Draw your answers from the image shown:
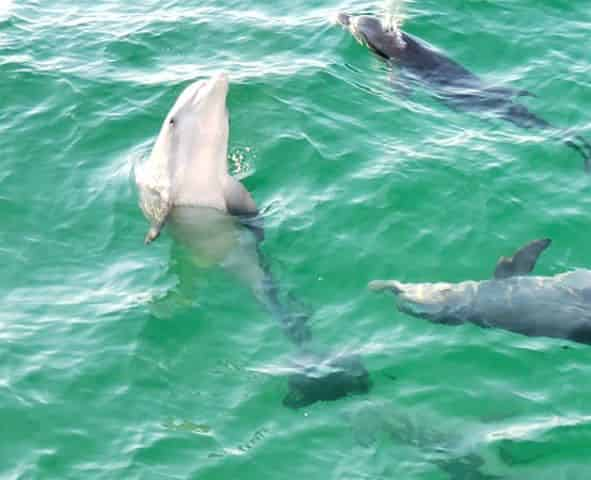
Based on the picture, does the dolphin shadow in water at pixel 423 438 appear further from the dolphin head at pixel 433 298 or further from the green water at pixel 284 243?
the dolphin head at pixel 433 298

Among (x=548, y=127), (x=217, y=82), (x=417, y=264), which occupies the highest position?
(x=217, y=82)

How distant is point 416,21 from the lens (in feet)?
58.1

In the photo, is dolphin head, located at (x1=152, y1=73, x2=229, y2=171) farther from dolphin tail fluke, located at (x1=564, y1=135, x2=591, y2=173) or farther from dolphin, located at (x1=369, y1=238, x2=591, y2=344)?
dolphin tail fluke, located at (x1=564, y1=135, x2=591, y2=173)

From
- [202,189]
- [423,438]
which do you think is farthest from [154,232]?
[423,438]

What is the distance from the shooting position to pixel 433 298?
11.9 m

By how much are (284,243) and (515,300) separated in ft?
10.1

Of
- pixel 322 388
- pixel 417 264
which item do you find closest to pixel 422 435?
pixel 322 388

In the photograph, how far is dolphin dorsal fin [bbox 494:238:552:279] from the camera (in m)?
11.8

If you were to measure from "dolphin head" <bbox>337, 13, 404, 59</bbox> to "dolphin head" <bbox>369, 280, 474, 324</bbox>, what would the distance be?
225 inches

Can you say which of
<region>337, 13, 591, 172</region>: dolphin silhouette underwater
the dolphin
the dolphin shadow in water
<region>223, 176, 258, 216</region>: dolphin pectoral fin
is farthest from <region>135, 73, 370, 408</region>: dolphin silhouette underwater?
<region>337, 13, 591, 172</region>: dolphin silhouette underwater

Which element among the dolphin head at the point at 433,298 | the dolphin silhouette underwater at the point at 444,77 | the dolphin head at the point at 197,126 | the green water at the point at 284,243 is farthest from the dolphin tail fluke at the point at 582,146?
the dolphin head at the point at 197,126

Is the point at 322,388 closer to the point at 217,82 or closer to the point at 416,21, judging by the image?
the point at 217,82

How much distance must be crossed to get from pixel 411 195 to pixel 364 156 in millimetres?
1140

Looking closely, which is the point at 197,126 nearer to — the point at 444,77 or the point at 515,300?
the point at 444,77
